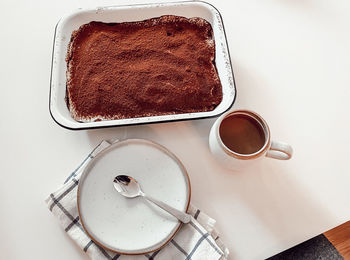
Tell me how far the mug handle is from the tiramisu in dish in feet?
0.63

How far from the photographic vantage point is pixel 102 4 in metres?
0.92

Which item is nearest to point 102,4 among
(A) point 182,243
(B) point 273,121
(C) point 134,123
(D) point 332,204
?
→ (C) point 134,123

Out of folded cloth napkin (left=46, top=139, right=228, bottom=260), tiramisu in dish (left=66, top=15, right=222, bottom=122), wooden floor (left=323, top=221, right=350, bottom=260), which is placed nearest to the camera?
folded cloth napkin (left=46, top=139, right=228, bottom=260)

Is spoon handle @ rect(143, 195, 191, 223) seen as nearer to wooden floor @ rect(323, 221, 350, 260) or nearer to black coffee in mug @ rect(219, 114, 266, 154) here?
black coffee in mug @ rect(219, 114, 266, 154)

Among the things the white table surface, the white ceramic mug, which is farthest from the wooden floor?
the white ceramic mug

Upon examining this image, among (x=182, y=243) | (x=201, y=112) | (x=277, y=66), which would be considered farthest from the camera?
(x=277, y=66)

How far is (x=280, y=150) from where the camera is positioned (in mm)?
612

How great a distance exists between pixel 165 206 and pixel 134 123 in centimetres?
20

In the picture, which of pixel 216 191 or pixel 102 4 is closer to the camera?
pixel 216 191

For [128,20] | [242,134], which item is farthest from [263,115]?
[128,20]

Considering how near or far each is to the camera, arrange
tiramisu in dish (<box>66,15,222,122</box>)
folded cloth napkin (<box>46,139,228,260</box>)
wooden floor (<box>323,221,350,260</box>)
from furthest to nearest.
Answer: wooden floor (<box>323,221,350,260</box>) → tiramisu in dish (<box>66,15,222,122</box>) → folded cloth napkin (<box>46,139,228,260</box>)

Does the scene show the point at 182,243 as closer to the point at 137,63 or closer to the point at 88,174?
the point at 88,174

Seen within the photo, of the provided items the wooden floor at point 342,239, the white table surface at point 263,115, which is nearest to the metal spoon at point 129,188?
the white table surface at point 263,115

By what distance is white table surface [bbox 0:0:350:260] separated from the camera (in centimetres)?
66
